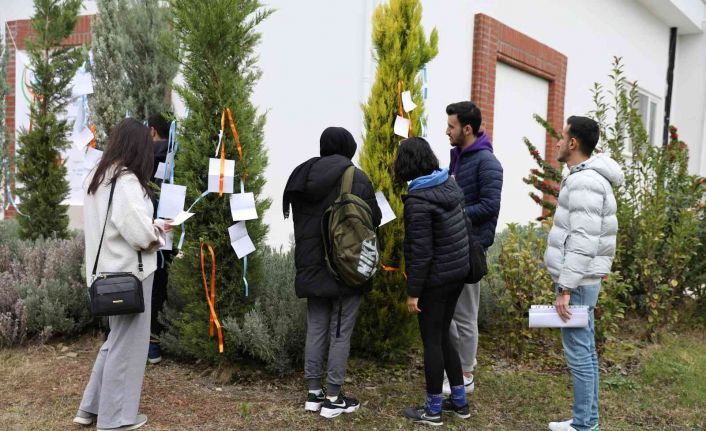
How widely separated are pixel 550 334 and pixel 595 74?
671cm

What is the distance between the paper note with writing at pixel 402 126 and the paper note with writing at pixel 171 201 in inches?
63.3

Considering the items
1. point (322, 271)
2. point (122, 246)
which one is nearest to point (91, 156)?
point (122, 246)

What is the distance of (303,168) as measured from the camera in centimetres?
384

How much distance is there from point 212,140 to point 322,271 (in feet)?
4.30

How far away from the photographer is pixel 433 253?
3.57 m

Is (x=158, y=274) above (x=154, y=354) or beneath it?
above

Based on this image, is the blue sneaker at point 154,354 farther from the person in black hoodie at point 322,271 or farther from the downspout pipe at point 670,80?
the downspout pipe at point 670,80

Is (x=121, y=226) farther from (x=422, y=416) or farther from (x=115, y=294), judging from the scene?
(x=422, y=416)

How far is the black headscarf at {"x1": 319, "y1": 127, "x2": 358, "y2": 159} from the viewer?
3871 mm

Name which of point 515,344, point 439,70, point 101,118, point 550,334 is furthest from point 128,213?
point 439,70

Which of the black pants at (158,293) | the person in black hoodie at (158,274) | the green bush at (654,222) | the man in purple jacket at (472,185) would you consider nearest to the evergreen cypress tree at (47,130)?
the person in black hoodie at (158,274)

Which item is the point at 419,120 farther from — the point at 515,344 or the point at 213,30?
the point at 515,344

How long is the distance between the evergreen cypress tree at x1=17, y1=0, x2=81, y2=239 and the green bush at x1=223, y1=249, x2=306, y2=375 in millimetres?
3099

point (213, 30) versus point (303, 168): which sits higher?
point (213, 30)
